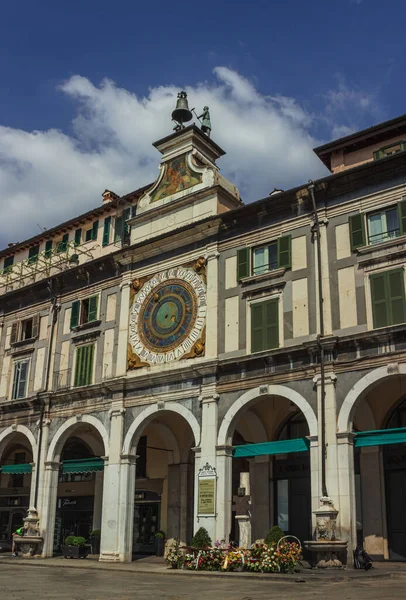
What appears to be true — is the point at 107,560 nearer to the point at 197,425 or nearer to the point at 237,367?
the point at 197,425

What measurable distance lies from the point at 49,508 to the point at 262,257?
54.5 ft

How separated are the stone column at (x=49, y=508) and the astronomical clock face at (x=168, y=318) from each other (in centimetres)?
741

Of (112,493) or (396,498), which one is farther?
(112,493)

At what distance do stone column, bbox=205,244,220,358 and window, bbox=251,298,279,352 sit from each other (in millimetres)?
1932

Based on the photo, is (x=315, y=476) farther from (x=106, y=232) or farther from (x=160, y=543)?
(x=106, y=232)

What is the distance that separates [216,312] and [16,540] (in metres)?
15.5

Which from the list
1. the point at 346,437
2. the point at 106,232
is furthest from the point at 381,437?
the point at 106,232

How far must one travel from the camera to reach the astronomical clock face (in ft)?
100

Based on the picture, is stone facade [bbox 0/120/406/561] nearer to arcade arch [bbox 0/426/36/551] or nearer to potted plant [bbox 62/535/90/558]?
potted plant [bbox 62/535/90/558]

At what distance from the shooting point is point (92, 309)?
35500mm

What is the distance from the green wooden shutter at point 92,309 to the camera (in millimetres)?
35281

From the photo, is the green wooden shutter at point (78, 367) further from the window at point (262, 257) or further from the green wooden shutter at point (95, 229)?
the window at point (262, 257)

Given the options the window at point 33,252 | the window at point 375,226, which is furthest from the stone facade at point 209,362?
the window at point 33,252

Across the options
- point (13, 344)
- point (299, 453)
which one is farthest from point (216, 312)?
point (13, 344)
